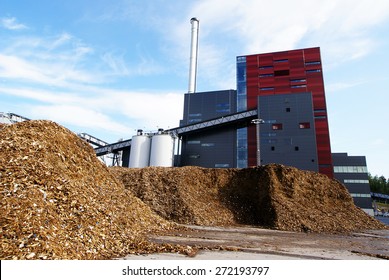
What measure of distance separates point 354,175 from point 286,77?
27.8 metres

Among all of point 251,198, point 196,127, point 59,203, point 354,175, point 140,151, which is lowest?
point 59,203

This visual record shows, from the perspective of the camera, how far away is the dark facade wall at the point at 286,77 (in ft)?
197

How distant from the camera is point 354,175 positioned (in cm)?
5372

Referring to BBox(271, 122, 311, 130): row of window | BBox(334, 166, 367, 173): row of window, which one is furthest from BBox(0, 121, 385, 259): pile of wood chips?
BBox(334, 166, 367, 173): row of window

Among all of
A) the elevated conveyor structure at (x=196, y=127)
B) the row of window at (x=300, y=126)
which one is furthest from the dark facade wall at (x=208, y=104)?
the row of window at (x=300, y=126)

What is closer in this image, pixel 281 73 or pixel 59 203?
pixel 59 203

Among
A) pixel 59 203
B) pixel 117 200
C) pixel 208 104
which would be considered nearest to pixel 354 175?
pixel 208 104

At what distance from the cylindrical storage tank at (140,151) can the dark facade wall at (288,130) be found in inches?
876

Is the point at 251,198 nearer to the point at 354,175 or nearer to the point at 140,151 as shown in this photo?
the point at 140,151

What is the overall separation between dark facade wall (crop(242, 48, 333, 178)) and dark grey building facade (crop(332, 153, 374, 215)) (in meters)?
9.54

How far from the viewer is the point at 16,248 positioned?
4.73m

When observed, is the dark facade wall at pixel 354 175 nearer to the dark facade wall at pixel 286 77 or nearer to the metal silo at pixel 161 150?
the dark facade wall at pixel 286 77

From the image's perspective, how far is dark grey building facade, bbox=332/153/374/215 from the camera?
2043 inches

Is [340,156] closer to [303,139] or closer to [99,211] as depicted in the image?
[303,139]
